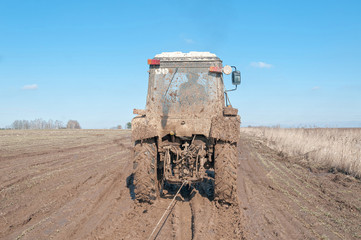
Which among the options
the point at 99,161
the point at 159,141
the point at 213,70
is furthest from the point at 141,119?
the point at 99,161

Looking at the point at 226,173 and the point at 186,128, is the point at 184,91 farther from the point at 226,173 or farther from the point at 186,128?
the point at 226,173

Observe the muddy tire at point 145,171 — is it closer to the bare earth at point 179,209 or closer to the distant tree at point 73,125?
the bare earth at point 179,209

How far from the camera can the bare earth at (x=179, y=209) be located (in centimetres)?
463

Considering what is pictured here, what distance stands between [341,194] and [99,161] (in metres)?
9.40

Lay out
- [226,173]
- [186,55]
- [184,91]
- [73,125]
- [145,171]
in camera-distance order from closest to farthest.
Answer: [226,173], [145,171], [184,91], [186,55], [73,125]

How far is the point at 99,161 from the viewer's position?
40.3 ft

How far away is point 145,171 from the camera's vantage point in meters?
5.60

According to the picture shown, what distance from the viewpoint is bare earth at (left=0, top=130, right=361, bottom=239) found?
182 inches

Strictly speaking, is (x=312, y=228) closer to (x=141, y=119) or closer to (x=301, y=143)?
(x=141, y=119)

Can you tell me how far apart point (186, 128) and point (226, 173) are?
1.31m

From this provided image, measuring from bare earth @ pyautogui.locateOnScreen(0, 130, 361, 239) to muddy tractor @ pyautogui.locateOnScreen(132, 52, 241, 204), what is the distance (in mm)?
586

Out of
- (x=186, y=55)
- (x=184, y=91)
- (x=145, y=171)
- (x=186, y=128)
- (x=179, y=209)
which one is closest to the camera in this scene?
(x=145, y=171)

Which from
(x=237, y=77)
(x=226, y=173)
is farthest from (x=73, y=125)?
(x=226, y=173)

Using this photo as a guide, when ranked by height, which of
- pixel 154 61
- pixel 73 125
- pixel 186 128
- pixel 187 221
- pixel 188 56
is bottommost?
pixel 187 221
